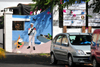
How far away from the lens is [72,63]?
12977 mm

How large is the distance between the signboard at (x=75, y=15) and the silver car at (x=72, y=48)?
6624mm

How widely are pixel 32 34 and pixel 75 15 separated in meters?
3.57

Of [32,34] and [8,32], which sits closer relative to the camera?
[8,32]

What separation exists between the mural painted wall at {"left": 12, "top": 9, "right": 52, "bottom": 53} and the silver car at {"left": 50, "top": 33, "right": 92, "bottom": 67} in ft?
20.5

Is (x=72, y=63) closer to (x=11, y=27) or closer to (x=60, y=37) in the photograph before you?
(x=60, y=37)

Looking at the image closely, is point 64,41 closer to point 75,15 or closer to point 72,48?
point 72,48

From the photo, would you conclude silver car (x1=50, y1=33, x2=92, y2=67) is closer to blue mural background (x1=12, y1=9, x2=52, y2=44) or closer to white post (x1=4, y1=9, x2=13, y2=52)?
blue mural background (x1=12, y1=9, x2=52, y2=44)

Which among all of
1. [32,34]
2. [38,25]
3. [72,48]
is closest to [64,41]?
[72,48]

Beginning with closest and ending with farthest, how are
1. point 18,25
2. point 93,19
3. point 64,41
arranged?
point 64,41 < point 18,25 < point 93,19

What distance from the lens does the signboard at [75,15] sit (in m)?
21.9

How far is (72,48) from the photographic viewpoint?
1312cm

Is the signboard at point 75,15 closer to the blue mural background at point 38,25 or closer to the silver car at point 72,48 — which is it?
the blue mural background at point 38,25

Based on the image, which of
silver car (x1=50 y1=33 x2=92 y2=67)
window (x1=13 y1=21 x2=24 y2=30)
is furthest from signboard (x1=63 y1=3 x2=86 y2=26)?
silver car (x1=50 y1=33 x2=92 y2=67)

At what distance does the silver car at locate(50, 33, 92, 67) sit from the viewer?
41.9 ft
